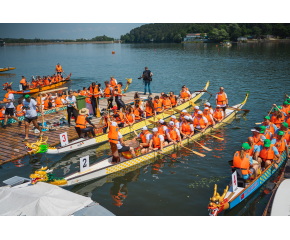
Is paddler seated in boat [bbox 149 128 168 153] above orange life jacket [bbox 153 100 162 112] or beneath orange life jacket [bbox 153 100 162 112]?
beneath

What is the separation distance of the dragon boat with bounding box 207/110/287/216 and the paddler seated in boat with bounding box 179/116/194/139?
417 cm

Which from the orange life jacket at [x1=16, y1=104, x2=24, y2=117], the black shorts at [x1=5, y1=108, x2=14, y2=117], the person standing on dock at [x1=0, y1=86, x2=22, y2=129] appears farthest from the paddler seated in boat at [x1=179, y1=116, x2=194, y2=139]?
the orange life jacket at [x1=16, y1=104, x2=24, y2=117]

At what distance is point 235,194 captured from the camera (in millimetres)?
7691

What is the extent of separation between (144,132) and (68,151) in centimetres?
397

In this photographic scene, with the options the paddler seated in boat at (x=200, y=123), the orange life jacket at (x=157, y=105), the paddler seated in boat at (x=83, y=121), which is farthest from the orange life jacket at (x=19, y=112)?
the paddler seated in boat at (x=200, y=123)

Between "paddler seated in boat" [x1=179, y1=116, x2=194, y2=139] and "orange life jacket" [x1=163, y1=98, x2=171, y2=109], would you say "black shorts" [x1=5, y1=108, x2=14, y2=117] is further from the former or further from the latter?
"paddler seated in boat" [x1=179, y1=116, x2=194, y2=139]

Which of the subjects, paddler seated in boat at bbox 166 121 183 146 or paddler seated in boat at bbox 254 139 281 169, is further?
paddler seated in boat at bbox 166 121 183 146

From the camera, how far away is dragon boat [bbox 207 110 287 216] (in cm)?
699

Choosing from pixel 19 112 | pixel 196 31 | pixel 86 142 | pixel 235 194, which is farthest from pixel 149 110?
pixel 196 31

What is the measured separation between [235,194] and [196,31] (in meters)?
107

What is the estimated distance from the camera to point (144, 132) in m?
11.1

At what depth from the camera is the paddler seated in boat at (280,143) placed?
960 cm

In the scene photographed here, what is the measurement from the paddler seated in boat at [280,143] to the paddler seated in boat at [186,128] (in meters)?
3.91

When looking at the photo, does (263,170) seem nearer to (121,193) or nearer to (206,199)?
(206,199)
